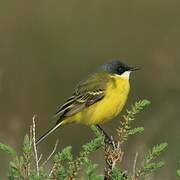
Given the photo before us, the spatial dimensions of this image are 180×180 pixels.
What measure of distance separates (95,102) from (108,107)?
0.17 metres

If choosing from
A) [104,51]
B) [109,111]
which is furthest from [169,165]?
[104,51]

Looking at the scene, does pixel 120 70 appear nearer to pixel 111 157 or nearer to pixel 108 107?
pixel 108 107

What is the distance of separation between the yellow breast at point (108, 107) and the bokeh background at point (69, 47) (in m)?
3.07

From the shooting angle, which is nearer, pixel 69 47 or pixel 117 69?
pixel 117 69

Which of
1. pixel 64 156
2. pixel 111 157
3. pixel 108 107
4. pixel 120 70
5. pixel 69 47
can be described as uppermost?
pixel 64 156

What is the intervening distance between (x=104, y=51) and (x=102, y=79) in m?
6.29

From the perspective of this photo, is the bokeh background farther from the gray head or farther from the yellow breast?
the yellow breast

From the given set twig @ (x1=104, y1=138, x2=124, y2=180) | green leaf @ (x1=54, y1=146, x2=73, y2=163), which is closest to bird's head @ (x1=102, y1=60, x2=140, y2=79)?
twig @ (x1=104, y1=138, x2=124, y2=180)

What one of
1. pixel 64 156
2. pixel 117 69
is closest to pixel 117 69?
pixel 117 69

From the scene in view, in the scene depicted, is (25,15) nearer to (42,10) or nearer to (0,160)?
(42,10)

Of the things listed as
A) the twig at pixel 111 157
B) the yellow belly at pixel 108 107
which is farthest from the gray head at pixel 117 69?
the twig at pixel 111 157

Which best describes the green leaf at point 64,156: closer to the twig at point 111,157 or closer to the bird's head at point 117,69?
the twig at point 111,157

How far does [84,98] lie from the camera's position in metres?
7.78

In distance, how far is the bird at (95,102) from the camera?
762 cm
